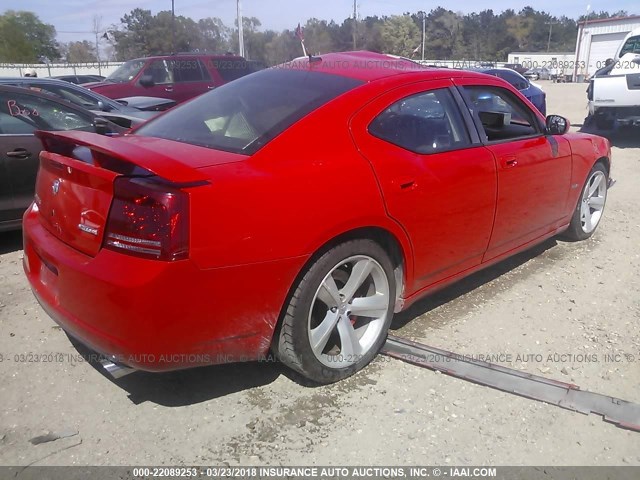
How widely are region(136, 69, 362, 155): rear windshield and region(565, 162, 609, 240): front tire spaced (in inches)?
109

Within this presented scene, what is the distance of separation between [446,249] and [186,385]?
163 centimetres

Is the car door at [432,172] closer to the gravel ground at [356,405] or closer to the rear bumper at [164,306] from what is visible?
the gravel ground at [356,405]

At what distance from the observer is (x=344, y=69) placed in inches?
132

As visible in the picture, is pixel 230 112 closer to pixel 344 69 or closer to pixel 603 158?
pixel 344 69

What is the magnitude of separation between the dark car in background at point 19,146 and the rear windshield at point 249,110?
1458mm

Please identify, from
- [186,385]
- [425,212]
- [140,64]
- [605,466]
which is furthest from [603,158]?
[140,64]

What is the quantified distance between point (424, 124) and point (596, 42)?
174 feet

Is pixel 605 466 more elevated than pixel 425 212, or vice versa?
pixel 425 212

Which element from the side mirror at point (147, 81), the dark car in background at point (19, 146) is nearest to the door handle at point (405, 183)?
the dark car in background at point (19, 146)

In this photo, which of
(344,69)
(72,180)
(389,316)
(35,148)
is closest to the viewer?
(72,180)

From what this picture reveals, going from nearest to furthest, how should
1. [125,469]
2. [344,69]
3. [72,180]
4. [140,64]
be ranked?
[125,469]
[72,180]
[344,69]
[140,64]

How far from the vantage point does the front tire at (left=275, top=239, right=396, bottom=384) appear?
2.60 m

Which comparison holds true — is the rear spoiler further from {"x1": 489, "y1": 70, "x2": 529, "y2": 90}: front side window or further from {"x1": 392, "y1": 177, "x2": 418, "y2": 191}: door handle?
{"x1": 489, "y1": 70, "x2": 529, "y2": 90}: front side window

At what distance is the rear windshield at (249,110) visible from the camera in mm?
2738
